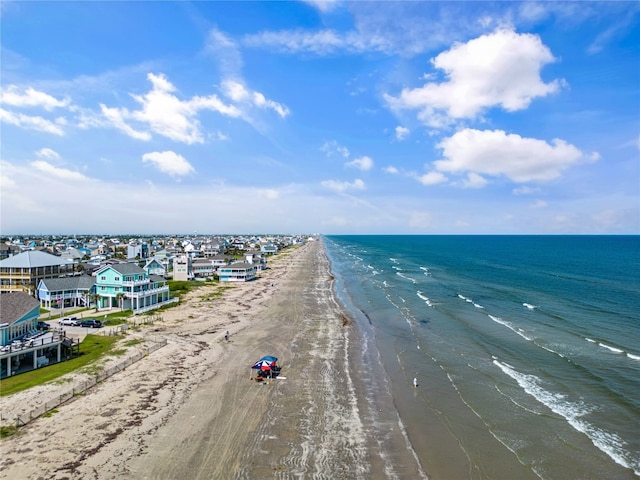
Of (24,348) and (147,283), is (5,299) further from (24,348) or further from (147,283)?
(147,283)

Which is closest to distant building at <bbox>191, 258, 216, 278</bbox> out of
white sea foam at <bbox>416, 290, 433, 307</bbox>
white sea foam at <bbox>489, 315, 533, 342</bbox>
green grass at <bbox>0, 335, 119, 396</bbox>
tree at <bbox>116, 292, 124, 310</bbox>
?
tree at <bbox>116, 292, 124, 310</bbox>

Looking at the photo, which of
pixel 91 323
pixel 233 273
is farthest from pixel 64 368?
pixel 233 273

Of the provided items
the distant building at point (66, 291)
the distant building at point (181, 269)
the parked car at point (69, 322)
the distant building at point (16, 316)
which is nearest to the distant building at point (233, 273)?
the distant building at point (181, 269)

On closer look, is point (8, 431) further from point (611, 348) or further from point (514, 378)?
point (611, 348)

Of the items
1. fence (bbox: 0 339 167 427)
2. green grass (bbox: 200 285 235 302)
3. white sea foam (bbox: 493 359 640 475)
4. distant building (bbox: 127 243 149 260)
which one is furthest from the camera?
distant building (bbox: 127 243 149 260)

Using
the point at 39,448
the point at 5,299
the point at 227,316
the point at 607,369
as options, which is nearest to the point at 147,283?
the point at 227,316

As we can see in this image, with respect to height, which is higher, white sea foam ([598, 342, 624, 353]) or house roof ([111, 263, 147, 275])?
house roof ([111, 263, 147, 275])

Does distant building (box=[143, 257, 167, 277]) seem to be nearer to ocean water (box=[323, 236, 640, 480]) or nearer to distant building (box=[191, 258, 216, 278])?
distant building (box=[191, 258, 216, 278])
